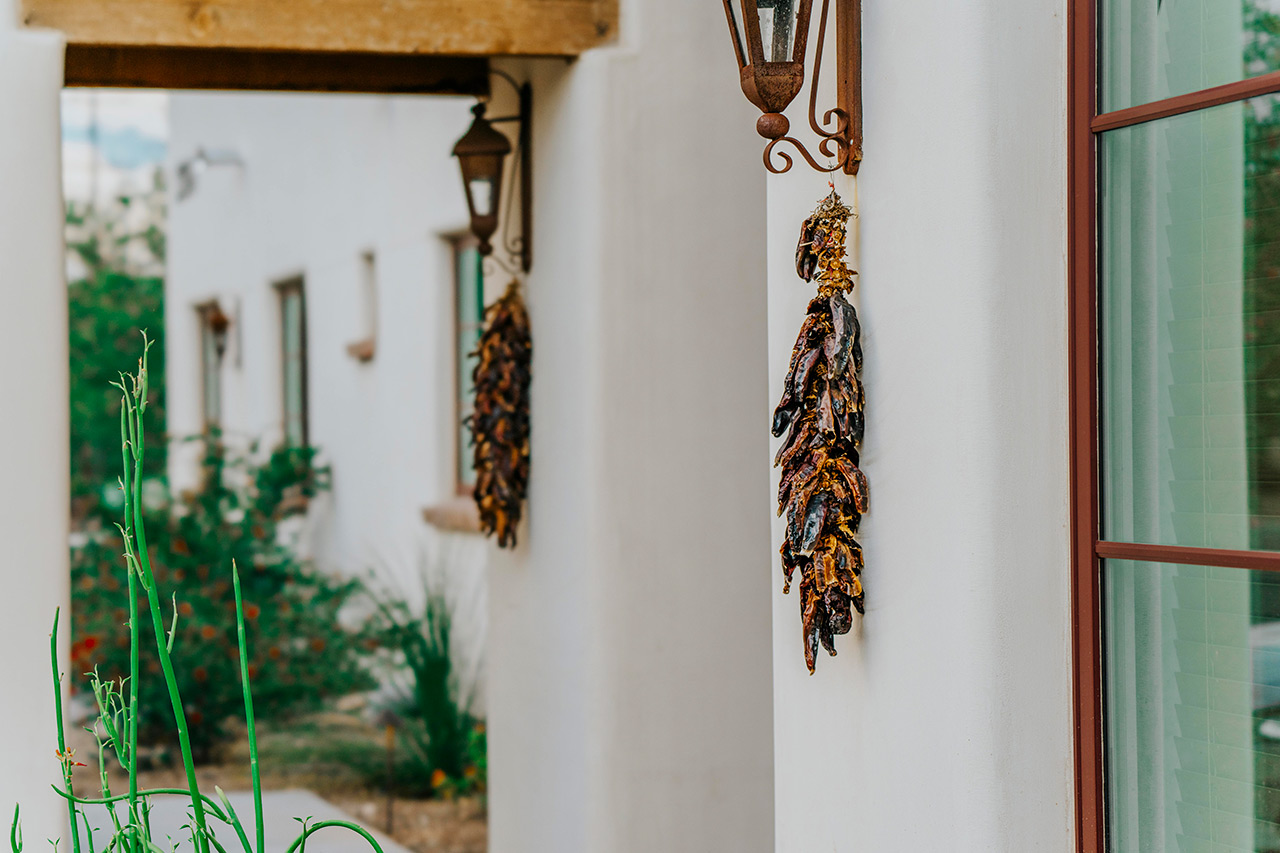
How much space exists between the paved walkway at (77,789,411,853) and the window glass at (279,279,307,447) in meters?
2.87

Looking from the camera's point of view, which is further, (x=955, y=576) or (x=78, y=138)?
(x=78, y=138)

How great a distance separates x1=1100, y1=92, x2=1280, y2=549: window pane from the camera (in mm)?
1719

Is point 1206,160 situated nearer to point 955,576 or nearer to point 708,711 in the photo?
point 955,576

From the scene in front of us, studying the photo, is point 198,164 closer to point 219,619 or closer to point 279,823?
point 219,619

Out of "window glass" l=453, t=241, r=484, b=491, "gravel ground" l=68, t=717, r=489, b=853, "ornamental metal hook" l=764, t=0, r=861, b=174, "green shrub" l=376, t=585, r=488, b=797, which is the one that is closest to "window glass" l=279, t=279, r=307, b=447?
"window glass" l=453, t=241, r=484, b=491

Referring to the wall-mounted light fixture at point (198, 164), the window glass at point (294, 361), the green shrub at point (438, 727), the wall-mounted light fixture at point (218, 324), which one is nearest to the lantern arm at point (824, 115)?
the green shrub at point (438, 727)

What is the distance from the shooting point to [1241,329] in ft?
5.73

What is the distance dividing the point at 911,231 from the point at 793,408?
0.34 metres

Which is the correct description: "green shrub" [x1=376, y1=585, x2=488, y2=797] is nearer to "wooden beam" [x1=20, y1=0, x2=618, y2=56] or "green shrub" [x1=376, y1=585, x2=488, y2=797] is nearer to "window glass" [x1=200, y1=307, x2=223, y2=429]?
"wooden beam" [x1=20, y1=0, x2=618, y2=56]

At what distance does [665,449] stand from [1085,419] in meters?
1.64

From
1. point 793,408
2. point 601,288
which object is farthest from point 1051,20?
point 601,288

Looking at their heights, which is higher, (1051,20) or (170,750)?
(1051,20)

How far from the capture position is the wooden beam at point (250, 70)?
364cm

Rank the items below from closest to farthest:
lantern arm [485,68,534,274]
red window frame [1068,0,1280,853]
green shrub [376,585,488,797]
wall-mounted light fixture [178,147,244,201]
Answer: red window frame [1068,0,1280,853] → lantern arm [485,68,534,274] → green shrub [376,585,488,797] → wall-mounted light fixture [178,147,244,201]
